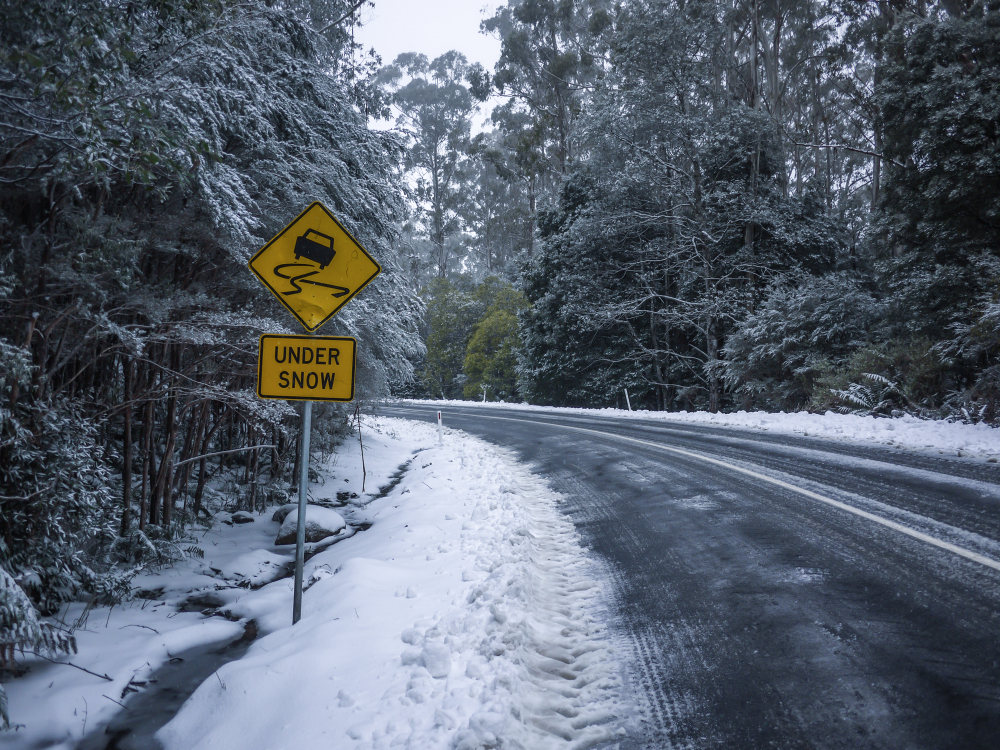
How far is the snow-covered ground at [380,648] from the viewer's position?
10.0ft

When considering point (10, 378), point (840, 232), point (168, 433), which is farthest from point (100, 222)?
point (840, 232)

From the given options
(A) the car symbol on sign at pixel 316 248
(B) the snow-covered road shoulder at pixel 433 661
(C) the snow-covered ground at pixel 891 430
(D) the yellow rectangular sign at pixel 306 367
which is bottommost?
(B) the snow-covered road shoulder at pixel 433 661

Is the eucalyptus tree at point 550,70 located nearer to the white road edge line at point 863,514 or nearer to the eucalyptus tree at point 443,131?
the eucalyptus tree at point 443,131

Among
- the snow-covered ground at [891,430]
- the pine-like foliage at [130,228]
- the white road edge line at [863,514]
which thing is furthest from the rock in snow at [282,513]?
the snow-covered ground at [891,430]

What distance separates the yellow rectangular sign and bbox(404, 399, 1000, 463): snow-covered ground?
8.41 metres

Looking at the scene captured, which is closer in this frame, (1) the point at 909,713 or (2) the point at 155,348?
(1) the point at 909,713

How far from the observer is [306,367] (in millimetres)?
4086

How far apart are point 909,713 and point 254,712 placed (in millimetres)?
3397

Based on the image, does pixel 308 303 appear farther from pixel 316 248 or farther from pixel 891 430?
pixel 891 430

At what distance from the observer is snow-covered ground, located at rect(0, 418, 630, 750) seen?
3057 millimetres

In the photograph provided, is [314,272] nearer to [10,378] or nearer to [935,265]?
[10,378]

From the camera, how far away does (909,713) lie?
274 cm

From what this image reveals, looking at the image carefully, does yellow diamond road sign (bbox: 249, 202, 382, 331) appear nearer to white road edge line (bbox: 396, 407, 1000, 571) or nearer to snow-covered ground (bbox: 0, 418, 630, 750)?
snow-covered ground (bbox: 0, 418, 630, 750)

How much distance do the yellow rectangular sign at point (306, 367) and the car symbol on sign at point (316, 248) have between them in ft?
2.03
